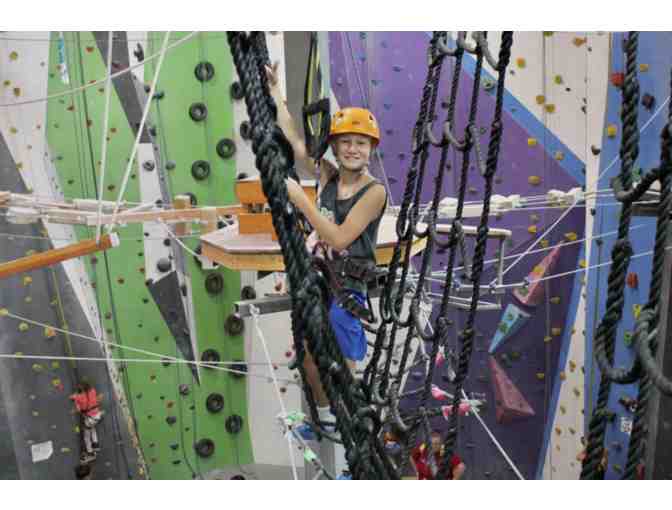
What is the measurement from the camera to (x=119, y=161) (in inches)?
152

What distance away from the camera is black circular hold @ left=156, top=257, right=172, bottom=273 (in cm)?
401

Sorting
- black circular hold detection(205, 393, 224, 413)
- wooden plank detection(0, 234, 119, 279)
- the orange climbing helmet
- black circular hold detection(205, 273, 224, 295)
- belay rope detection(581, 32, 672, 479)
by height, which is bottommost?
black circular hold detection(205, 393, 224, 413)

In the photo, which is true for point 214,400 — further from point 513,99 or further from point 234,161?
point 513,99

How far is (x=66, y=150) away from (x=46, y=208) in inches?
47.5

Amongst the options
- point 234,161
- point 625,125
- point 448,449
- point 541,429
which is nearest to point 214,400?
point 234,161

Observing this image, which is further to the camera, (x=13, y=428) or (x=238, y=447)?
(x=238, y=447)

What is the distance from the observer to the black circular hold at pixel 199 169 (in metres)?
3.99

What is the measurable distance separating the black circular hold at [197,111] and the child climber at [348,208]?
2483 millimetres

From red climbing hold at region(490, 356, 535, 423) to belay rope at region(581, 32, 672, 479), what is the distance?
3.45 meters

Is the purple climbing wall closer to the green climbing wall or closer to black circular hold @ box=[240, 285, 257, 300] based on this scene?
the green climbing wall

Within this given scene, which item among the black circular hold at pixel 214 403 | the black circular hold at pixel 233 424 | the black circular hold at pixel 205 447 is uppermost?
the black circular hold at pixel 214 403

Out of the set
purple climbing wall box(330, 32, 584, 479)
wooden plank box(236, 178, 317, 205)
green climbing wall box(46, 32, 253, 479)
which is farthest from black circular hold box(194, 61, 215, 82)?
wooden plank box(236, 178, 317, 205)

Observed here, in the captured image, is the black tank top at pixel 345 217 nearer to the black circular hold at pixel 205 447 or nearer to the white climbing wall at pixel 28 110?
the white climbing wall at pixel 28 110

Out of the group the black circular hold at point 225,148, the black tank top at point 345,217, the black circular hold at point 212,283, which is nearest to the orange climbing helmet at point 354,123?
the black tank top at point 345,217
